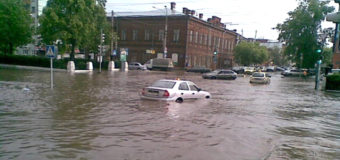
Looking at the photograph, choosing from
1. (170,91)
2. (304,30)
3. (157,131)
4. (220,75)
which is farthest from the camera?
(304,30)

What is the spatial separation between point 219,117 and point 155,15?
51939 mm

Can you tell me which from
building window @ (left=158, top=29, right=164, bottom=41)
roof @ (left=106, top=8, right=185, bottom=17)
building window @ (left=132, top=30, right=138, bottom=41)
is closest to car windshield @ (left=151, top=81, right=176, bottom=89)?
roof @ (left=106, top=8, right=185, bottom=17)

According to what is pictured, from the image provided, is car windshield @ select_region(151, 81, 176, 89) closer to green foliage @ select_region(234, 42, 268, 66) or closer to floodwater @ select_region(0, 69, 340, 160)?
floodwater @ select_region(0, 69, 340, 160)

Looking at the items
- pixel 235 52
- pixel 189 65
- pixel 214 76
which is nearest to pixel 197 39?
pixel 189 65

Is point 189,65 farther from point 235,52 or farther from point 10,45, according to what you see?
point 10,45

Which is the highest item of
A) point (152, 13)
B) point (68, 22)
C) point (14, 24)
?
point (152, 13)

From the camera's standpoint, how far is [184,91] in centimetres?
1418

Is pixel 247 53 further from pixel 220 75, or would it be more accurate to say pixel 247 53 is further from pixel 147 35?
pixel 220 75


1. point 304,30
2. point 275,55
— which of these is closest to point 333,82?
point 304,30

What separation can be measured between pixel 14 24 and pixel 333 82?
39.3 meters

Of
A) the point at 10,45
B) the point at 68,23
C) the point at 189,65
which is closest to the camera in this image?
the point at 68,23

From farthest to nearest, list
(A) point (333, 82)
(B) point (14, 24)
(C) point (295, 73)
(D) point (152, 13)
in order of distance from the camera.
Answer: (D) point (152, 13)
(C) point (295, 73)
(B) point (14, 24)
(A) point (333, 82)

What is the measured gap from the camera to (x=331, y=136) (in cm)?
913

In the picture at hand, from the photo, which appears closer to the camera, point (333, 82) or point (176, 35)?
point (333, 82)
